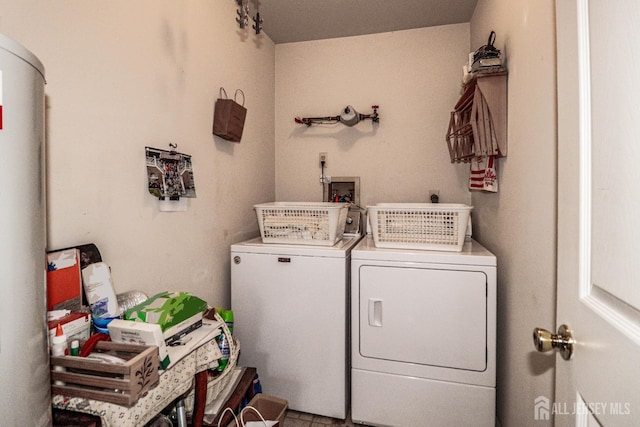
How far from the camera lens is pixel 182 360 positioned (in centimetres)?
102

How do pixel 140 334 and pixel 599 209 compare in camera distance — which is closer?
pixel 599 209

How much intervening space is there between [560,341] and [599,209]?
1.03ft

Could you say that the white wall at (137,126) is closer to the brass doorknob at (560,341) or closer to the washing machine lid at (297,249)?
the washing machine lid at (297,249)

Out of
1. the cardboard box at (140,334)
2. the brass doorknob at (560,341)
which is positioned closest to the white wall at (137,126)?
the cardboard box at (140,334)

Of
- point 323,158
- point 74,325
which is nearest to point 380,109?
point 323,158

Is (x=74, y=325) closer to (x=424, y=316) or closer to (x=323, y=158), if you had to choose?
(x=424, y=316)

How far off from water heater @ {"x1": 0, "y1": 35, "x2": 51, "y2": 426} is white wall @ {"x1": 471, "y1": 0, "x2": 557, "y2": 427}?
4.62 feet

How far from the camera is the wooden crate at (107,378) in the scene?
2.42 feet

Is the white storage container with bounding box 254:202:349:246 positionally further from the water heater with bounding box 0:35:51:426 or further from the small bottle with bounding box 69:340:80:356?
the water heater with bounding box 0:35:51:426

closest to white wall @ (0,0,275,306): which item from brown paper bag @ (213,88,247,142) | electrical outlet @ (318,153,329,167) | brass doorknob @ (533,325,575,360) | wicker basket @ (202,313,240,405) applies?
brown paper bag @ (213,88,247,142)

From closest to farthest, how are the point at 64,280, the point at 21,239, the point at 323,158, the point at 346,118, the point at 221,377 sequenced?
the point at 21,239
the point at 64,280
the point at 221,377
the point at 346,118
the point at 323,158

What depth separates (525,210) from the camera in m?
1.28

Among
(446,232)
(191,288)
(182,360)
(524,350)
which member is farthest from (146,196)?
(524,350)

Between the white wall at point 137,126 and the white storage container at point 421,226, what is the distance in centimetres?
97
